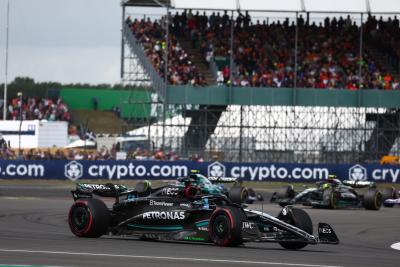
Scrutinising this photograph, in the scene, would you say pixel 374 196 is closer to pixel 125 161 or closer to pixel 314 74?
pixel 125 161

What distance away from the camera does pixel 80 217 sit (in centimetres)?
1711

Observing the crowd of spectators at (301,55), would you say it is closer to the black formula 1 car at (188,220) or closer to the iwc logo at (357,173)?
the iwc logo at (357,173)

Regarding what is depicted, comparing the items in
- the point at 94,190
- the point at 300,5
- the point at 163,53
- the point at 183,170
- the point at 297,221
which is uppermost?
the point at 300,5

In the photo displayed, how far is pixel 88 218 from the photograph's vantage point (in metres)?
16.9

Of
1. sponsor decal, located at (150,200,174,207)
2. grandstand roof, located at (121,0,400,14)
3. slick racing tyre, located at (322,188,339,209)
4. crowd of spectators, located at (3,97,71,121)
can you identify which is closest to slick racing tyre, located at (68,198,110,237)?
sponsor decal, located at (150,200,174,207)

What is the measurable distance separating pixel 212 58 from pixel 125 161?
26.4ft

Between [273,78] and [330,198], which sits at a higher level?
[273,78]

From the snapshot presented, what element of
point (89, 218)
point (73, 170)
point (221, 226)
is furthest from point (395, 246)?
point (73, 170)

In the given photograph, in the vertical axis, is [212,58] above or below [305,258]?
above

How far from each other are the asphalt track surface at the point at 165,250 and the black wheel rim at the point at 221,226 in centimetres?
25

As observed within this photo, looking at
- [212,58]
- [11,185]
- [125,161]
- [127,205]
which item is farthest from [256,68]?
[127,205]

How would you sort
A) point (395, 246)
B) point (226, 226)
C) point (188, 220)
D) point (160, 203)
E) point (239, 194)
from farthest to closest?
point (239, 194) < point (395, 246) < point (160, 203) < point (188, 220) < point (226, 226)

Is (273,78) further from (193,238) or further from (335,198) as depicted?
(193,238)

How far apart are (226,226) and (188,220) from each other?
1055 millimetres
